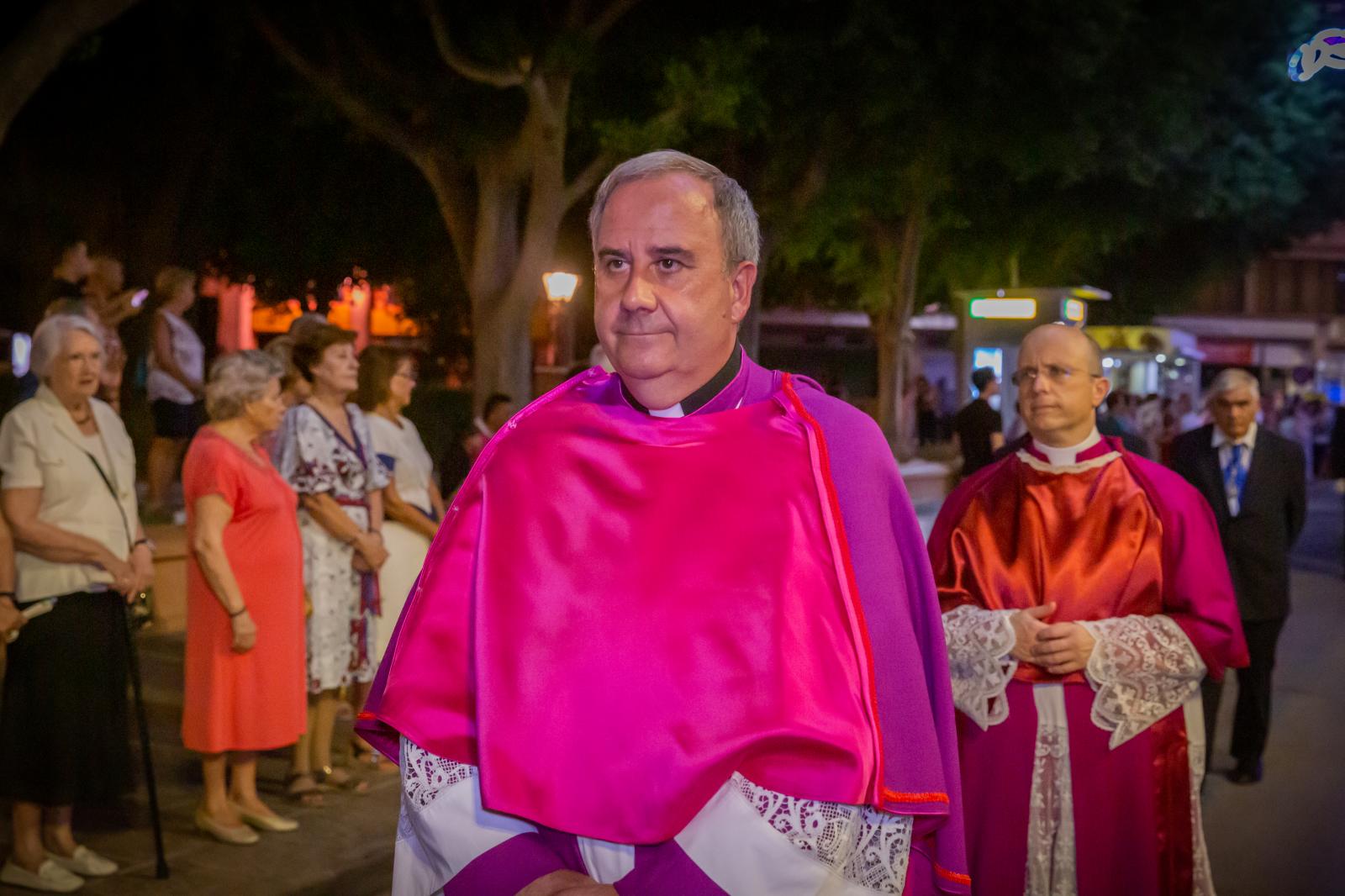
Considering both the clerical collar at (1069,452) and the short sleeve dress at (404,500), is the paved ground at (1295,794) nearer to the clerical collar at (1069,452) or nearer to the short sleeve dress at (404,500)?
the clerical collar at (1069,452)

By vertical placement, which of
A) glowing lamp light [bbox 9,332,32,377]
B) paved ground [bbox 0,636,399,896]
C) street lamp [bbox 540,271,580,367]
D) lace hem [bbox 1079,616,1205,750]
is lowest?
paved ground [bbox 0,636,399,896]

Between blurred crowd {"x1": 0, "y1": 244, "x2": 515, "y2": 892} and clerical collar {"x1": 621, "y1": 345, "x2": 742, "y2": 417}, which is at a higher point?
clerical collar {"x1": 621, "y1": 345, "x2": 742, "y2": 417}

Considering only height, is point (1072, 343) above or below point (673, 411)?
above

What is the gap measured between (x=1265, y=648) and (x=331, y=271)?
19.6 metres

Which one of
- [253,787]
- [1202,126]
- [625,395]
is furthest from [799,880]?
[1202,126]

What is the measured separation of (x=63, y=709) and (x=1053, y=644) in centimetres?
381

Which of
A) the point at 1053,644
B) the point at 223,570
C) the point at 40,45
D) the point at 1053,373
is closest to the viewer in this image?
the point at 1053,644

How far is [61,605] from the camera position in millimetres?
5730

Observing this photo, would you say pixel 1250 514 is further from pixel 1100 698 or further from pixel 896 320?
pixel 896 320

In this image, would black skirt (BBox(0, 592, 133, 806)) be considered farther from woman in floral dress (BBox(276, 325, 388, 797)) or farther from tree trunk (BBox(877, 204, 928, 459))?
tree trunk (BBox(877, 204, 928, 459))

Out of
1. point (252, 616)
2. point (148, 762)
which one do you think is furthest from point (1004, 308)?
point (148, 762)

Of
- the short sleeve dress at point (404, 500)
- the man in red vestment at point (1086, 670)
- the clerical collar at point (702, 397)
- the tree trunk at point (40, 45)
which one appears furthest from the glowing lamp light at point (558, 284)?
the clerical collar at point (702, 397)

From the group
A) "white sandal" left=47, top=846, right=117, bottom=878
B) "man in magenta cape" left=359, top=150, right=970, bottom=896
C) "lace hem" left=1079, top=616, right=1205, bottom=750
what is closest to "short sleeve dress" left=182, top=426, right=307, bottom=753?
"white sandal" left=47, top=846, right=117, bottom=878

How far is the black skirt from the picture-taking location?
223 inches
